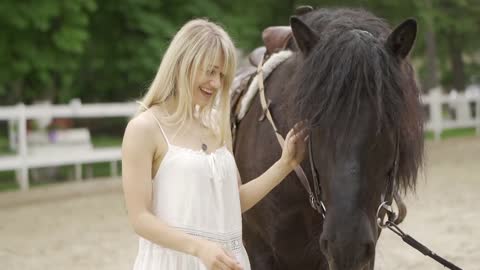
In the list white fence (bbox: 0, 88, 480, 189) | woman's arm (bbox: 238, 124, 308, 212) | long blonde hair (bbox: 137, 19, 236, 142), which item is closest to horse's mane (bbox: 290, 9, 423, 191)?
woman's arm (bbox: 238, 124, 308, 212)

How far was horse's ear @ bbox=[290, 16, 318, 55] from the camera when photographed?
2695mm

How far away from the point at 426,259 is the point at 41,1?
7.39 meters

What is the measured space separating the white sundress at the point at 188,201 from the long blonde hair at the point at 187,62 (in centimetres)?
13

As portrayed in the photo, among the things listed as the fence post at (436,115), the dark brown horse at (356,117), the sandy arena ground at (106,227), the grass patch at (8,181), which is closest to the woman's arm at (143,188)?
the dark brown horse at (356,117)

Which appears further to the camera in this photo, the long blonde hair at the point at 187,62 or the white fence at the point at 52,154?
the white fence at the point at 52,154

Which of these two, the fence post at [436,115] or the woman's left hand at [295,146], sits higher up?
the woman's left hand at [295,146]

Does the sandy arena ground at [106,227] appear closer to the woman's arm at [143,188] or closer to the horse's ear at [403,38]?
the horse's ear at [403,38]

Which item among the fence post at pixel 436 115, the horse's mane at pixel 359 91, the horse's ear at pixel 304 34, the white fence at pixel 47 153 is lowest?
the fence post at pixel 436 115

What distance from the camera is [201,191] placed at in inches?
96.7

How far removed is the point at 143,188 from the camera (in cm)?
238

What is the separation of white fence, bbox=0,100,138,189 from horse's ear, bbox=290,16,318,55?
31.3ft

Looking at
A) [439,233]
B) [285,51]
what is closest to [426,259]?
[439,233]

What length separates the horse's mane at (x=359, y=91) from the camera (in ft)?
7.91

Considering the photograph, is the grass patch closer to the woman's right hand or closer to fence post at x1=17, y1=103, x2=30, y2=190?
fence post at x1=17, y1=103, x2=30, y2=190
